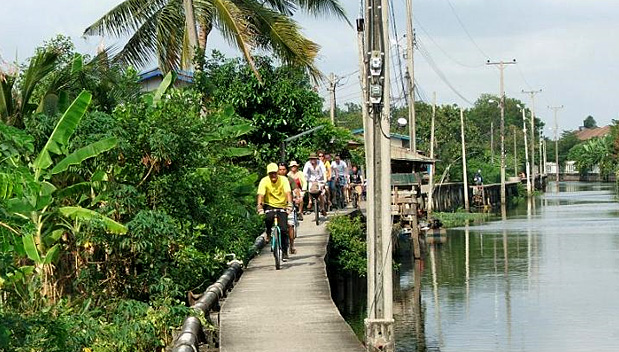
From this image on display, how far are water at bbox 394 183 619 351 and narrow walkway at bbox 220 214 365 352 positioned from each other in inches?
169

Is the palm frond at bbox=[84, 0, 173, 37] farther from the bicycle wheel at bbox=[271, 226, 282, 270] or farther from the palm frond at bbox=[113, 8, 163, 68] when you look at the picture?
the bicycle wheel at bbox=[271, 226, 282, 270]

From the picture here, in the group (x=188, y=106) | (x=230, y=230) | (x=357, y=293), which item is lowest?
(x=357, y=293)

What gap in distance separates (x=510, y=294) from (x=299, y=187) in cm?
707

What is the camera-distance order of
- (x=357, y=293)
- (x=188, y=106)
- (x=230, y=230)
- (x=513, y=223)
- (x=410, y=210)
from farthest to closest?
(x=513, y=223) < (x=410, y=210) < (x=357, y=293) < (x=230, y=230) < (x=188, y=106)

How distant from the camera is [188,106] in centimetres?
1509

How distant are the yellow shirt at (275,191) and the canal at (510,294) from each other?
14.3 ft

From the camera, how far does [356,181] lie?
30750 millimetres

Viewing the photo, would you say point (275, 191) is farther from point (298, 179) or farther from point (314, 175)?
point (314, 175)

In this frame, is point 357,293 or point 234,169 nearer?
point 234,169

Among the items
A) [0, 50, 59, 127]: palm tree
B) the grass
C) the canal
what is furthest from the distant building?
the grass

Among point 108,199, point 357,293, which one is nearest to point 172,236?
point 108,199

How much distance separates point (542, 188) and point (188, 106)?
87200 mm

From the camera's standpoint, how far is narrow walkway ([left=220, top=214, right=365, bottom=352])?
10375mm

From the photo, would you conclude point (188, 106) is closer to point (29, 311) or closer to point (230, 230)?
point (230, 230)
